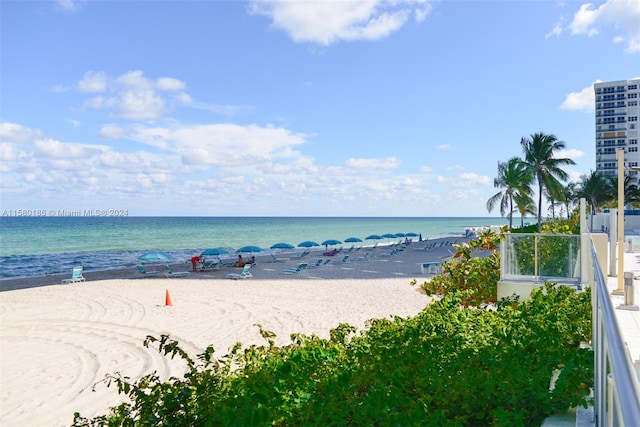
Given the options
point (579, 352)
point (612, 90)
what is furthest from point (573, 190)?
point (579, 352)

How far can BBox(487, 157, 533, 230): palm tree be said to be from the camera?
37.3 m

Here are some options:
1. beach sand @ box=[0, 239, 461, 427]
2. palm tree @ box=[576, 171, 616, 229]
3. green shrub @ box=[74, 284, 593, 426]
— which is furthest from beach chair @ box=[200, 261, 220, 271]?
palm tree @ box=[576, 171, 616, 229]

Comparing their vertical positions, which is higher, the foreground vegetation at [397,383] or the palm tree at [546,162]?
the palm tree at [546,162]

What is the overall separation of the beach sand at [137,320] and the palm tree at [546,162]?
20232 millimetres

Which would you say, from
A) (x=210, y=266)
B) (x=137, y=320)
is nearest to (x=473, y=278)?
(x=137, y=320)

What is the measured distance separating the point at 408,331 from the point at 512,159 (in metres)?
37.1

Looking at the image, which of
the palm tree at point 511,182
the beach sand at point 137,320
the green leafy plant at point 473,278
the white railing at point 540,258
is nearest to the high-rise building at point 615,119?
the palm tree at point 511,182

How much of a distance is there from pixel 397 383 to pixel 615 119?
129m

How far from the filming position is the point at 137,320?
45.6 feet

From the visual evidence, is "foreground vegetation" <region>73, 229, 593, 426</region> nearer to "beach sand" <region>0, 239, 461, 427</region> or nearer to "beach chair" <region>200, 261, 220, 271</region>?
"beach sand" <region>0, 239, 461, 427</region>

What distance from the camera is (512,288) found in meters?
8.87

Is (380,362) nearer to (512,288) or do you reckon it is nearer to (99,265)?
(512,288)

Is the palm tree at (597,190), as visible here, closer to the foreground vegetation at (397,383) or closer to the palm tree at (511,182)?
the palm tree at (511,182)

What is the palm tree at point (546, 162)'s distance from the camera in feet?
125
